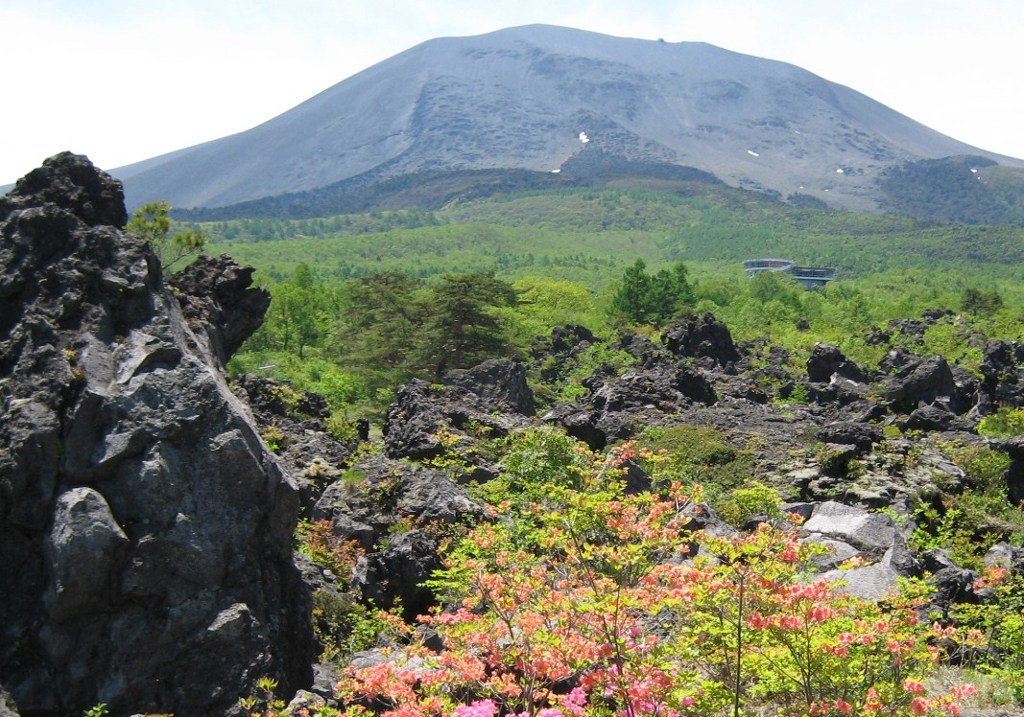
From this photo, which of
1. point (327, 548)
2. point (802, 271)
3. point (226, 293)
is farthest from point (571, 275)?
point (327, 548)

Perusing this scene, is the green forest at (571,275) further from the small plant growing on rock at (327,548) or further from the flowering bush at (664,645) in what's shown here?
the flowering bush at (664,645)

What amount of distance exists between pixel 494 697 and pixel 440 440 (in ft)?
29.7

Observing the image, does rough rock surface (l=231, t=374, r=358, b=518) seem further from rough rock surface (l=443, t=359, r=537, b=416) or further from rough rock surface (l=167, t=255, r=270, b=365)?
rough rock surface (l=443, t=359, r=537, b=416)

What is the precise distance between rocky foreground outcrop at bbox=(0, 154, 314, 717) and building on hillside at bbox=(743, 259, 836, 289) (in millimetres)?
103223

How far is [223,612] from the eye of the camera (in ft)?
27.5

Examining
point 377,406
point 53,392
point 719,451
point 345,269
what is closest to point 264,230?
point 345,269

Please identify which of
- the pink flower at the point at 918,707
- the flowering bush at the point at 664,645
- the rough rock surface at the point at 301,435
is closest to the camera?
the pink flower at the point at 918,707

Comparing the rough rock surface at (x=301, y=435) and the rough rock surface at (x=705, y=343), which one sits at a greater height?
the rough rock surface at (x=301, y=435)

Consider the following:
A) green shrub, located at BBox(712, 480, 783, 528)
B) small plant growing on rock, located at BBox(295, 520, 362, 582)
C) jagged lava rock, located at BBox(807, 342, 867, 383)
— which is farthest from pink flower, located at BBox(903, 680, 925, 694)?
jagged lava rock, located at BBox(807, 342, 867, 383)

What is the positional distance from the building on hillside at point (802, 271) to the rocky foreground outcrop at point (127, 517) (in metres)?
103

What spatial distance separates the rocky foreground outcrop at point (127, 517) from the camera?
7.96 metres

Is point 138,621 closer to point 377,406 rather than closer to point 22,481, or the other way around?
point 22,481

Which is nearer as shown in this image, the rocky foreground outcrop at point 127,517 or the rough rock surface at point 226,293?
the rocky foreground outcrop at point 127,517

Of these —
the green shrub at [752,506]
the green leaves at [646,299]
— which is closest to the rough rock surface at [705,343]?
the green leaves at [646,299]
